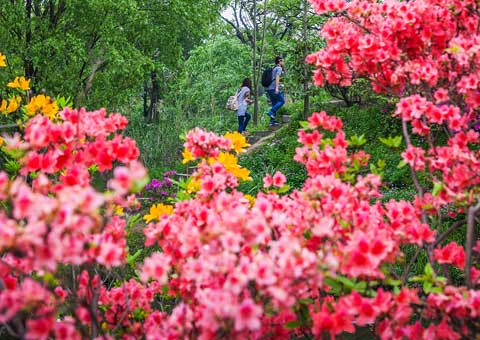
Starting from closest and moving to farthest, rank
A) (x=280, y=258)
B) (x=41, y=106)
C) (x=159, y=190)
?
(x=280, y=258) < (x=41, y=106) < (x=159, y=190)

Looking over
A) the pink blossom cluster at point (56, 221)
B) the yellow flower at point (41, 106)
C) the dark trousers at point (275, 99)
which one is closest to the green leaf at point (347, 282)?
the pink blossom cluster at point (56, 221)

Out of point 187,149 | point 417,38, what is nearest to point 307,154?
point 187,149

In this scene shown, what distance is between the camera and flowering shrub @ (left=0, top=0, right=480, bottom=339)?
1.27m

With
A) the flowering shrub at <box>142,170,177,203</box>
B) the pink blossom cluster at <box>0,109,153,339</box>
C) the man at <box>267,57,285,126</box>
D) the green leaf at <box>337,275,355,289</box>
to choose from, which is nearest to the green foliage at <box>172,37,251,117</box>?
the man at <box>267,57,285,126</box>

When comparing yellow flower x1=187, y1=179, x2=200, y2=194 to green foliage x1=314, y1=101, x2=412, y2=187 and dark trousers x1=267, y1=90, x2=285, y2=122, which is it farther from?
dark trousers x1=267, y1=90, x2=285, y2=122

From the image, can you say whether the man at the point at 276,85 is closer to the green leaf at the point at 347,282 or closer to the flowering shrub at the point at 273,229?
the flowering shrub at the point at 273,229

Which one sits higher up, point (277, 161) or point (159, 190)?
point (277, 161)

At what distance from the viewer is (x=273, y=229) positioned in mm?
1798

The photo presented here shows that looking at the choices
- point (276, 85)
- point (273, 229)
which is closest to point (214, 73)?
point (276, 85)

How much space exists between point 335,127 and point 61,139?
1276mm

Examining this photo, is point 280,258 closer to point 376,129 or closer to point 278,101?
point 376,129

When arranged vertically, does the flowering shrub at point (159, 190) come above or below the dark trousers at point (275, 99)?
below

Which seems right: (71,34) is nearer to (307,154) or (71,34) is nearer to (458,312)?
(307,154)

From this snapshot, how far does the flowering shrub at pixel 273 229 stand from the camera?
1.27m
